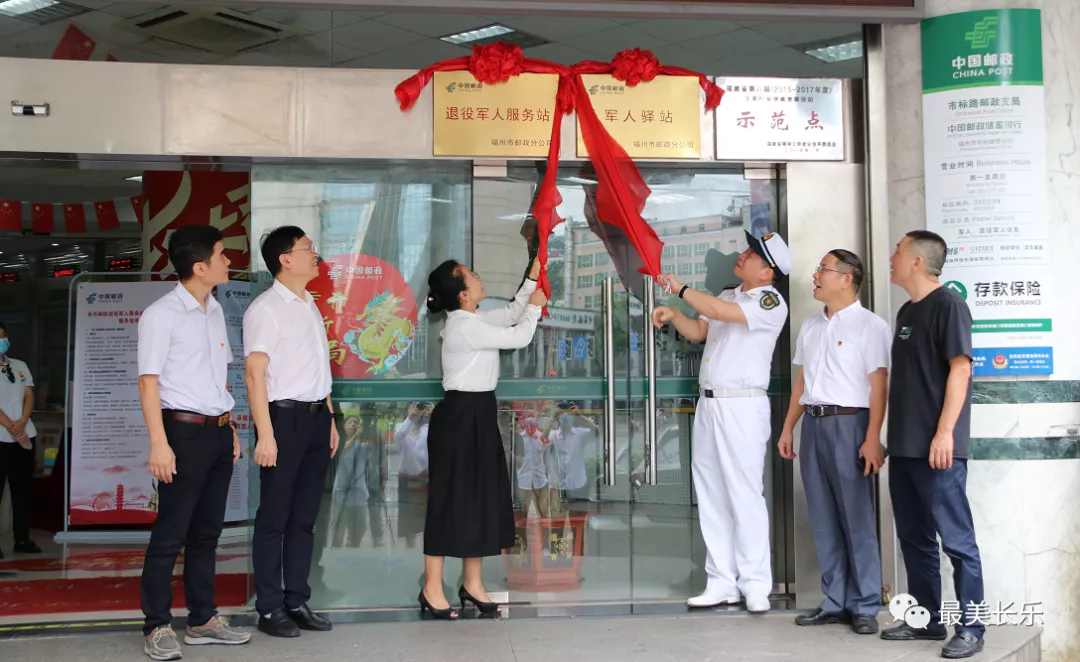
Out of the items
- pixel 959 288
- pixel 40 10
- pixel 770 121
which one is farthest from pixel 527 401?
pixel 40 10

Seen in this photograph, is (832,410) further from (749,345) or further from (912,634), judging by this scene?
(912,634)

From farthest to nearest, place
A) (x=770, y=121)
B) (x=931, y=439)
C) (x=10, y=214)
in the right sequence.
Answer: (x=10, y=214) → (x=770, y=121) → (x=931, y=439)

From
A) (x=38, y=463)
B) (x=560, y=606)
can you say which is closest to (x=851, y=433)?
(x=560, y=606)

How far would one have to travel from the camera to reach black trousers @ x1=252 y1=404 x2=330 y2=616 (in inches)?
155

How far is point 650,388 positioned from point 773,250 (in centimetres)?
86

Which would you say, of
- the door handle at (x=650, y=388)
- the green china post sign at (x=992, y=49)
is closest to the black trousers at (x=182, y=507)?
the door handle at (x=650, y=388)

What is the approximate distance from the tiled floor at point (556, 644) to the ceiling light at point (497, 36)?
186 inches

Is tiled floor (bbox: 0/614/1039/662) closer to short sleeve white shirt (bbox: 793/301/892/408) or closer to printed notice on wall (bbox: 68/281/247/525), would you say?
short sleeve white shirt (bbox: 793/301/892/408)

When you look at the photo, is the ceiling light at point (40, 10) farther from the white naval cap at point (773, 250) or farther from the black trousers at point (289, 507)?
the white naval cap at point (773, 250)

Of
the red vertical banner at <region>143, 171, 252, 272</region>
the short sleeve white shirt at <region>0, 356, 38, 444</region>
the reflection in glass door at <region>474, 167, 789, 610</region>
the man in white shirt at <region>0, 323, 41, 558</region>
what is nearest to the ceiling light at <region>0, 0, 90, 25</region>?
the red vertical banner at <region>143, 171, 252, 272</region>

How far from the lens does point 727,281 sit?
4871 millimetres

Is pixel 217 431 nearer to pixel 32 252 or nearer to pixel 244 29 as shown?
pixel 244 29

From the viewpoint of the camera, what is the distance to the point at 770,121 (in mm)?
4656

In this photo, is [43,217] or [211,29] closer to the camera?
[211,29]
